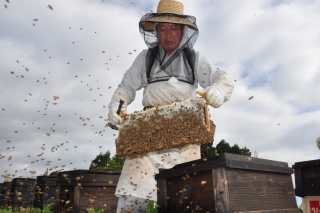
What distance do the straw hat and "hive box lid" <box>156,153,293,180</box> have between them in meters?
1.75

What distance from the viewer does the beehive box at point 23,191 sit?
28.7 ft

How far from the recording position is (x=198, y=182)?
3070 mm

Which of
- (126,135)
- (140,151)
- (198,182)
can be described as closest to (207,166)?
(198,182)

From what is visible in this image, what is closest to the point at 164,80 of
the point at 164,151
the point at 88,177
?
the point at 164,151

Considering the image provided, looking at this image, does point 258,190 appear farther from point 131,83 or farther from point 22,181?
point 22,181

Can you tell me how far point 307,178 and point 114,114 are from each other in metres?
3.06

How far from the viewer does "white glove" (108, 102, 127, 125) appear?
4.06 m

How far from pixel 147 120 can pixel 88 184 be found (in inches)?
89.7

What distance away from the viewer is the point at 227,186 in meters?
2.83

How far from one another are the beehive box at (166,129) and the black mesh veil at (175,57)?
608 mm

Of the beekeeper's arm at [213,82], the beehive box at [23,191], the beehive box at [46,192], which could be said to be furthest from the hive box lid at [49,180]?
the beekeeper's arm at [213,82]

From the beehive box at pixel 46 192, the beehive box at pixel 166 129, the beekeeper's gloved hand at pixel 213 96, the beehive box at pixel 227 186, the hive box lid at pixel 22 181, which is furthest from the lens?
the hive box lid at pixel 22 181

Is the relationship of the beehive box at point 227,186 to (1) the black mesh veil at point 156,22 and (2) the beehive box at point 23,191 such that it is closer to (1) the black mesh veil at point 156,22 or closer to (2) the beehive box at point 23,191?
(1) the black mesh veil at point 156,22

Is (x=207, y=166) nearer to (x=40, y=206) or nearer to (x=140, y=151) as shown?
(x=140, y=151)
